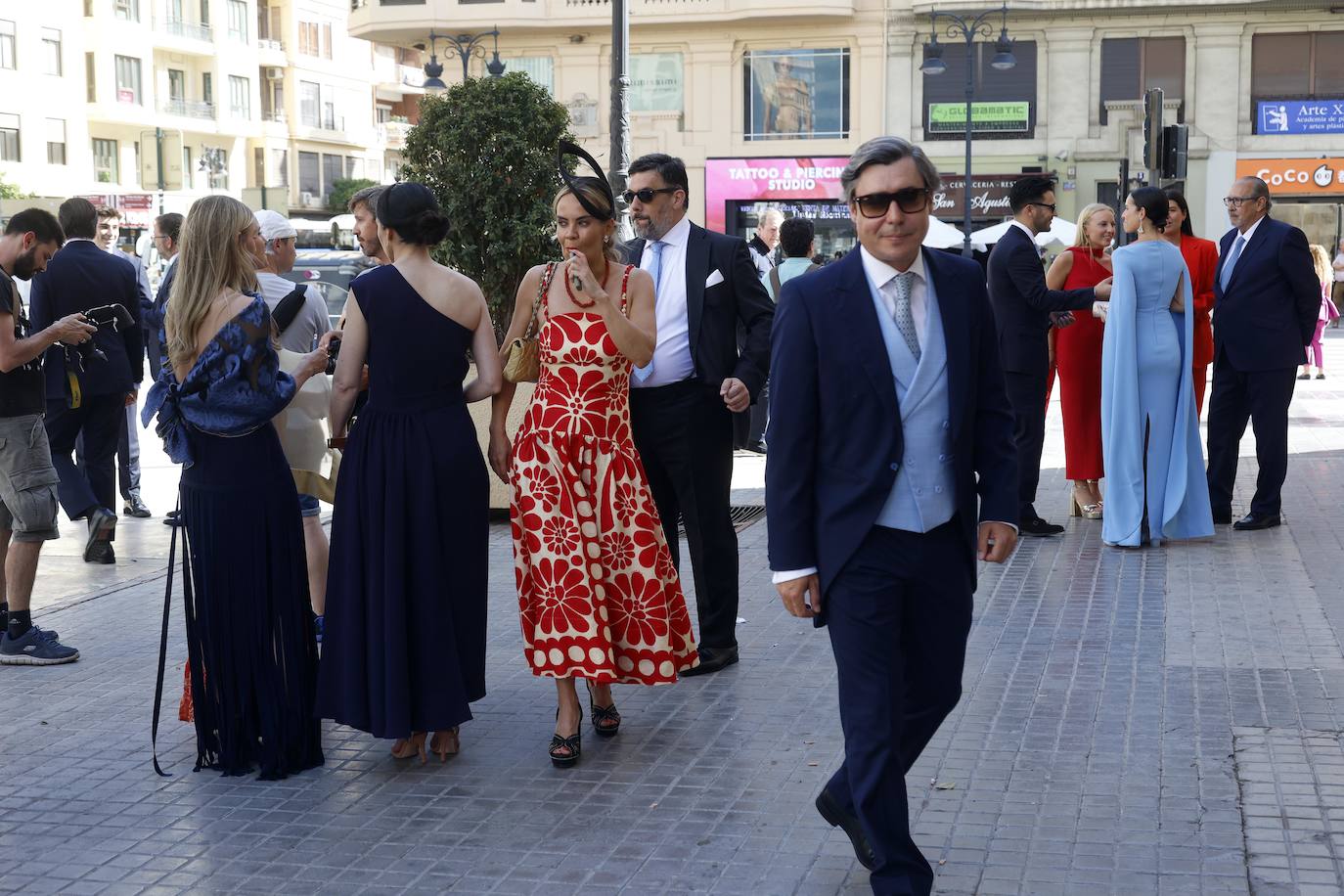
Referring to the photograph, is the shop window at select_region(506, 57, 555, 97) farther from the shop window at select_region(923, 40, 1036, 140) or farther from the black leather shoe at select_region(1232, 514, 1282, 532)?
the black leather shoe at select_region(1232, 514, 1282, 532)

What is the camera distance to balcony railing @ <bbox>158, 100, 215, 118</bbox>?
208 feet

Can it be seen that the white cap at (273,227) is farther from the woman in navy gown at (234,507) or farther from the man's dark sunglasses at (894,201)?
the man's dark sunglasses at (894,201)

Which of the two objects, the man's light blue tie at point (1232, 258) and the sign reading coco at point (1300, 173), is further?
the sign reading coco at point (1300, 173)

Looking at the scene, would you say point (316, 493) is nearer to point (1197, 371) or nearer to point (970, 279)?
point (970, 279)

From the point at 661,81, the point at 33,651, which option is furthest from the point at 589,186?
the point at 661,81

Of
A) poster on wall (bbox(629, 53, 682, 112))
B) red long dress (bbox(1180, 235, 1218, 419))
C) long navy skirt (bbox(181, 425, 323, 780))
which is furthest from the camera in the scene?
poster on wall (bbox(629, 53, 682, 112))

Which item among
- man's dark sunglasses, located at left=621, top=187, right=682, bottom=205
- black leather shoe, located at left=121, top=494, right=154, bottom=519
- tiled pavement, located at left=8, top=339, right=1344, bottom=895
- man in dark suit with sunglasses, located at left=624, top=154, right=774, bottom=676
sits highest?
man's dark sunglasses, located at left=621, top=187, right=682, bottom=205

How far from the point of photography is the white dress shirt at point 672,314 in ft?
20.5

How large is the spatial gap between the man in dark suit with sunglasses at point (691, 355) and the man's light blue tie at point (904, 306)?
Answer: 7.17 feet

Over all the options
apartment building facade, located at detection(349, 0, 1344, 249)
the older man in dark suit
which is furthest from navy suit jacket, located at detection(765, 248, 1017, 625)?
apartment building facade, located at detection(349, 0, 1344, 249)

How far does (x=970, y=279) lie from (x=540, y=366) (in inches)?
78.0

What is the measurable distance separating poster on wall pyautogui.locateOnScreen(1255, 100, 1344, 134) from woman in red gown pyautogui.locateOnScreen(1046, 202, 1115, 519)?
29494 mm

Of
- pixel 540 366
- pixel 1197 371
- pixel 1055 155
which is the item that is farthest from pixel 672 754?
pixel 1055 155

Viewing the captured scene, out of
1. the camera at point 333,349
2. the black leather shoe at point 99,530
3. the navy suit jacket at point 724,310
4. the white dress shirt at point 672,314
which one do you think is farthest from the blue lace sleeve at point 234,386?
the black leather shoe at point 99,530
